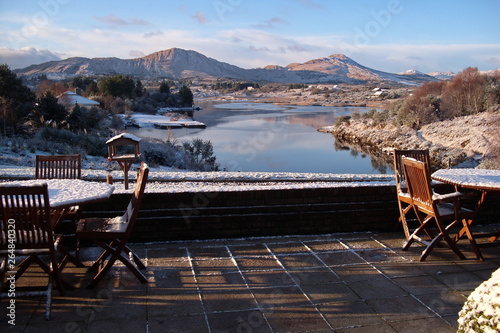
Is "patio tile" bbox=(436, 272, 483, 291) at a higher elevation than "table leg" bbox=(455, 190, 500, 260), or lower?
lower

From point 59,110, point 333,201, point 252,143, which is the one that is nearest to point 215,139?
point 252,143

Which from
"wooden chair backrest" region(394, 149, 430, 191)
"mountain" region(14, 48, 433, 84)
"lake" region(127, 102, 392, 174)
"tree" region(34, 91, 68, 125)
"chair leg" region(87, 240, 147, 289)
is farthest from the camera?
"mountain" region(14, 48, 433, 84)

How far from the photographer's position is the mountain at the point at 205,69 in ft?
471

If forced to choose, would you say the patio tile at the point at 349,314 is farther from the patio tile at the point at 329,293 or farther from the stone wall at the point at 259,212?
the stone wall at the point at 259,212

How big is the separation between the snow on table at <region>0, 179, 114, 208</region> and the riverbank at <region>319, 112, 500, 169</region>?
17342 mm

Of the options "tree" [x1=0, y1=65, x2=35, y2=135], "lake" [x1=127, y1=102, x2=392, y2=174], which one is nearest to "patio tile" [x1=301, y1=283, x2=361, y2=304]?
"lake" [x1=127, y1=102, x2=392, y2=174]

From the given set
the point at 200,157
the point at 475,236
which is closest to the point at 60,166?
the point at 475,236

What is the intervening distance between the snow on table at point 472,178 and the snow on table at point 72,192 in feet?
10.3

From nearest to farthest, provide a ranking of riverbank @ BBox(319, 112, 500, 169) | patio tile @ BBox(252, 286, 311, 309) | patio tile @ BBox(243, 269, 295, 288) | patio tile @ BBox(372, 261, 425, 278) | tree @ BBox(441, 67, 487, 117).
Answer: patio tile @ BBox(252, 286, 311, 309), patio tile @ BBox(243, 269, 295, 288), patio tile @ BBox(372, 261, 425, 278), riverbank @ BBox(319, 112, 500, 169), tree @ BBox(441, 67, 487, 117)

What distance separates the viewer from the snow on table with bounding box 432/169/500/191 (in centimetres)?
388

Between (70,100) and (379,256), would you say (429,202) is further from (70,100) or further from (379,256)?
(70,100)

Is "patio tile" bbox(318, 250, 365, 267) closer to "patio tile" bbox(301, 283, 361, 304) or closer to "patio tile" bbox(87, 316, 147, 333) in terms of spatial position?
"patio tile" bbox(301, 283, 361, 304)

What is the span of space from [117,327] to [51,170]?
2258 mm

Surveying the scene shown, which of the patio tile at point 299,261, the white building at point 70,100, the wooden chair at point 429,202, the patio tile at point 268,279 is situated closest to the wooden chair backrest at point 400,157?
the wooden chair at point 429,202
